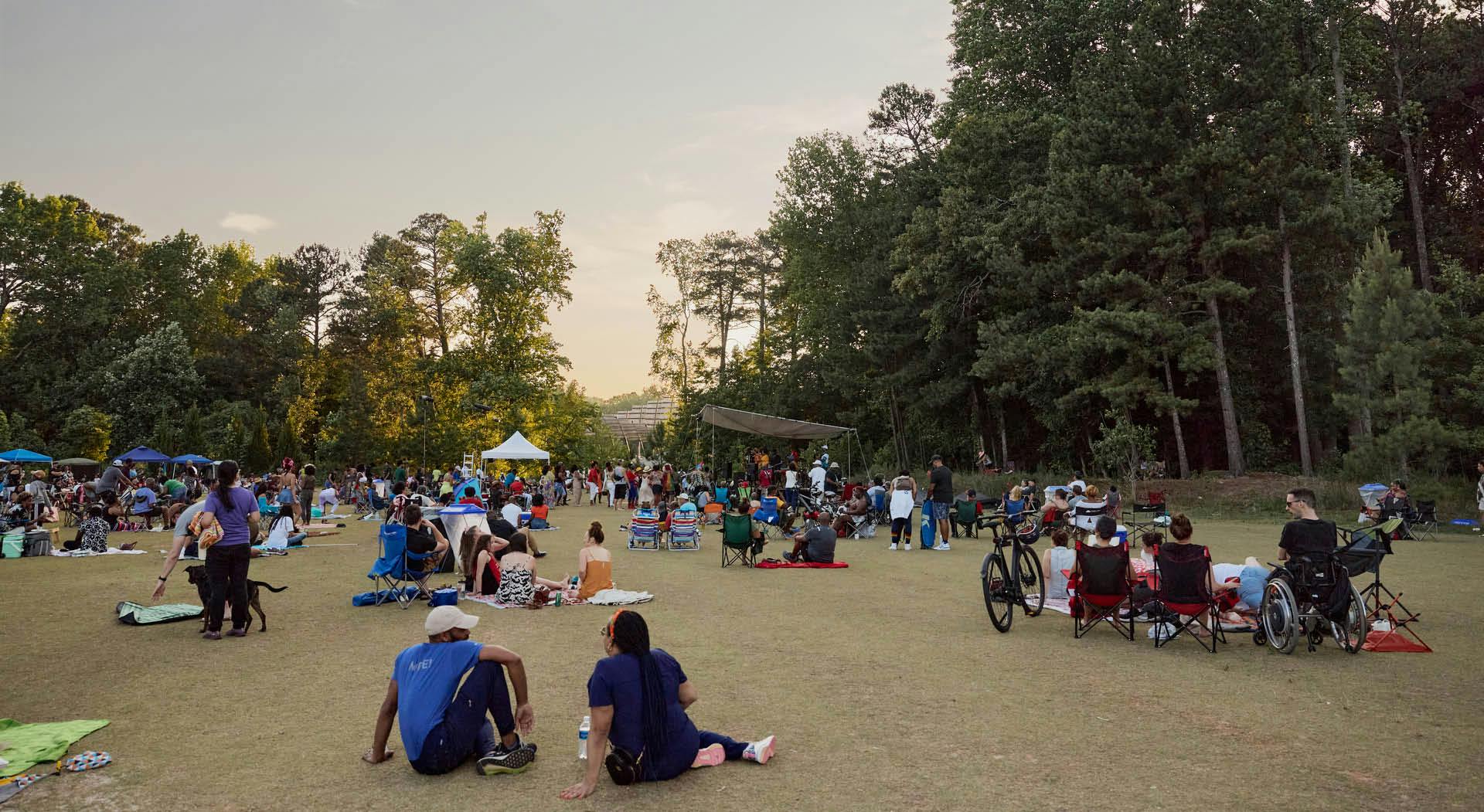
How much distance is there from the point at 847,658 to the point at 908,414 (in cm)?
3180

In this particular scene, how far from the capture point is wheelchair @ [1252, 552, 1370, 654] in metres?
7.56

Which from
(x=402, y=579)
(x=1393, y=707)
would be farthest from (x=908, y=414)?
(x=1393, y=707)

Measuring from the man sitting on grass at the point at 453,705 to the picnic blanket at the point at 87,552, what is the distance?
1379cm

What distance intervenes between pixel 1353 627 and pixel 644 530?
37.1ft

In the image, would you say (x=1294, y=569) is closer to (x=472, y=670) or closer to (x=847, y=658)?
(x=847, y=658)

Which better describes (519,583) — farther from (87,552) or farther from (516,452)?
(516,452)

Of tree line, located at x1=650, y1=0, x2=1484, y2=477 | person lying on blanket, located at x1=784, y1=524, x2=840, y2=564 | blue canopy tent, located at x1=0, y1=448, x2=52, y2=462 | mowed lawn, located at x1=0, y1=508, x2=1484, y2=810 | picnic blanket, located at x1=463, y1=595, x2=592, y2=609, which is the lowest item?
mowed lawn, located at x1=0, y1=508, x2=1484, y2=810

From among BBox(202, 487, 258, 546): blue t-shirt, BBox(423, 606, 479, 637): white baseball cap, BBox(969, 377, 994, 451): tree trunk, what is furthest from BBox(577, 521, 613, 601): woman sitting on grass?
BBox(969, 377, 994, 451): tree trunk

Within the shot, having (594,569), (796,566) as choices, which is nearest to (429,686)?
(594,569)

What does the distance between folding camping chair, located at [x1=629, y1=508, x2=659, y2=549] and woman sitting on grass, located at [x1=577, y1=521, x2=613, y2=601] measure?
5.76 meters

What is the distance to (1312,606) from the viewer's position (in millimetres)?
7707

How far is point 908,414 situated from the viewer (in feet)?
127

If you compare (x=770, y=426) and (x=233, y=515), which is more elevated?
(x=770, y=426)

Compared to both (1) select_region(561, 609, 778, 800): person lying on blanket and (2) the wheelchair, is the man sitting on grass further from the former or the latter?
(2) the wheelchair
